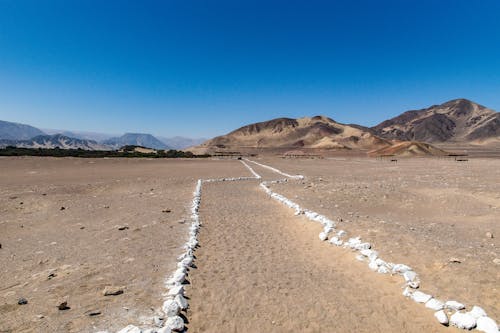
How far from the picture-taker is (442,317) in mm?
5191

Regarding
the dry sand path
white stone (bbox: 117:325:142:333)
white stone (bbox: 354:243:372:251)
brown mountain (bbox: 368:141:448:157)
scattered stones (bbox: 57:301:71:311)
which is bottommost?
the dry sand path

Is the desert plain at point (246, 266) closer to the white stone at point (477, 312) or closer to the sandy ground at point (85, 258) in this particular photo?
the sandy ground at point (85, 258)

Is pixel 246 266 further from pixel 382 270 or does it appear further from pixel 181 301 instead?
pixel 382 270

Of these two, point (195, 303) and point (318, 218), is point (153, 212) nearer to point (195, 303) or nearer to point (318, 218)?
point (318, 218)

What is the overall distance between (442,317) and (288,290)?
8.32ft

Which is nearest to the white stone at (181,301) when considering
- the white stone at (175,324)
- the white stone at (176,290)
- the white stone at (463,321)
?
the white stone at (176,290)

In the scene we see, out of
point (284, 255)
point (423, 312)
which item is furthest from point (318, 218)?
point (423, 312)

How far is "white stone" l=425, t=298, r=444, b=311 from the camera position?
216 inches

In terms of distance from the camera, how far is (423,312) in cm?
552

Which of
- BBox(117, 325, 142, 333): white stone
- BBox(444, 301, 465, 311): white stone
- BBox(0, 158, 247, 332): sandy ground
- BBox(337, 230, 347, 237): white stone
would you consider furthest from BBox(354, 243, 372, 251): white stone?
BBox(117, 325, 142, 333): white stone

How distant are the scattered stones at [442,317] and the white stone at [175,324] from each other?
3940mm

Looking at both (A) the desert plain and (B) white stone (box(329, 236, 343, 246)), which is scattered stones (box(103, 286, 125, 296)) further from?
(B) white stone (box(329, 236, 343, 246))

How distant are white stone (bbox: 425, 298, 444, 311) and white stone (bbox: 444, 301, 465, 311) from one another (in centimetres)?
7

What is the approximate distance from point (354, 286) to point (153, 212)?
925 centimetres
